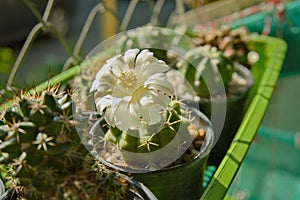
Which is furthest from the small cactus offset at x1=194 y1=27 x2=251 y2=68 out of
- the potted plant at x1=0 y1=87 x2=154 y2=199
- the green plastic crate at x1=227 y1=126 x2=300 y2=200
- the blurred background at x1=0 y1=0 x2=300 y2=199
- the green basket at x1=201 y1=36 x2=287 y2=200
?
the potted plant at x1=0 y1=87 x2=154 y2=199

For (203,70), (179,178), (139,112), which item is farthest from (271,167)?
(139,112)

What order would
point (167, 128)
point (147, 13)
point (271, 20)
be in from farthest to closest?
1. point (147, 13)
2. point (271, 20)
3. point (167, 128)

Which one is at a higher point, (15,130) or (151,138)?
(15,130)

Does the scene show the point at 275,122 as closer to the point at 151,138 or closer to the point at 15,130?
the point at 151,138

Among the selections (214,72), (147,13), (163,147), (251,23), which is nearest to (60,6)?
(147,13)

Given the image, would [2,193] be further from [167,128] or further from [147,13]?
[147,13]

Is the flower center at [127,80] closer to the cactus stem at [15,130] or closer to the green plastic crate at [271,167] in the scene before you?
the cactus stem at [15,130]
